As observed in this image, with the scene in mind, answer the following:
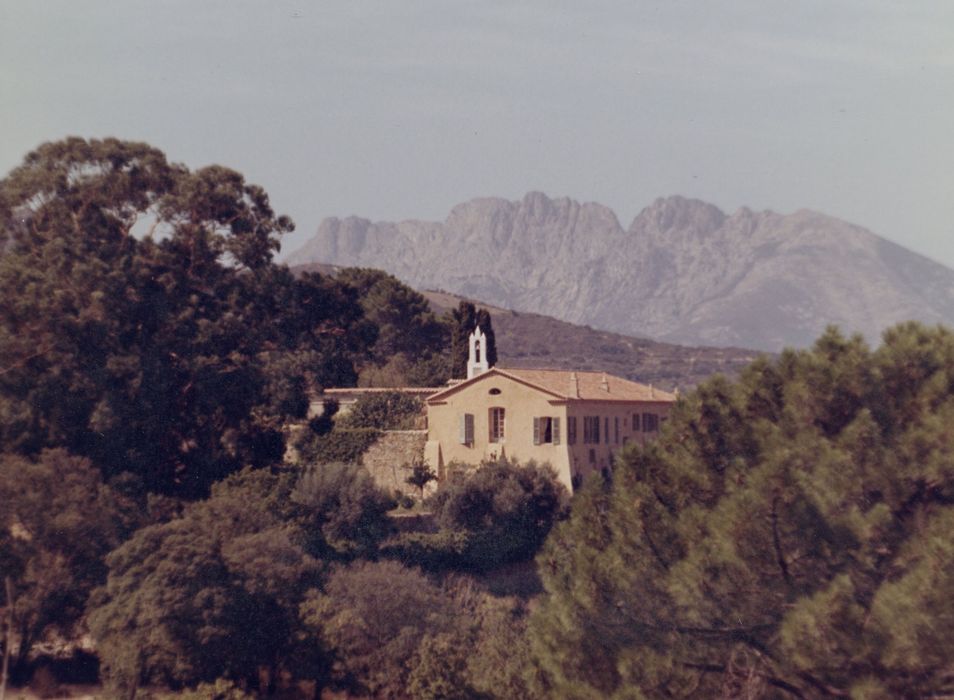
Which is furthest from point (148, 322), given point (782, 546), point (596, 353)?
point (596, 353)

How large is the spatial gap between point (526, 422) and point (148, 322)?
1194cm

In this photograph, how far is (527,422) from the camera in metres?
43.5

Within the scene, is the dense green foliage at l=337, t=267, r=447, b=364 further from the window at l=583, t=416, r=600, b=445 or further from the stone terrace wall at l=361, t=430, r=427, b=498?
the window at l=583, t=416, r=600, b=445

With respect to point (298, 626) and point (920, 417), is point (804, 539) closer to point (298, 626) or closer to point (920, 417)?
point (920, 417)

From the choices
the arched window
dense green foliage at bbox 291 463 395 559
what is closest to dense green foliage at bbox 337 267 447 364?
the arched window

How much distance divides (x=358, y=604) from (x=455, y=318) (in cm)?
3274

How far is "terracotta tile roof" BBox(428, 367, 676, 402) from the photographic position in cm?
4378

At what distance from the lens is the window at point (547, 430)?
43.1m

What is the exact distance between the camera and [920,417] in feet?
54.5

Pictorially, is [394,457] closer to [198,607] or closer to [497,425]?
[497,425]

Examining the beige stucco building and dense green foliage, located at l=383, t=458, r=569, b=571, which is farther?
the beige stucco building

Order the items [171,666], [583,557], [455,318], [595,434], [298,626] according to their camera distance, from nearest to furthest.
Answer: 1. [583,557]
2. [171,666]
3. [298,626]
4. [595,434]
5. [455,318]

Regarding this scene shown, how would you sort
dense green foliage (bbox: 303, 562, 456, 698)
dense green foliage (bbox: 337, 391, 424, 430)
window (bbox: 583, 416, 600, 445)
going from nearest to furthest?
1. dense green foliage (bbox: 303, 562, 456, 698)
2. window (bbox: 583, 416, 600, 445)
3. dense green foliage (bbox: 337, 391, 424, 430)

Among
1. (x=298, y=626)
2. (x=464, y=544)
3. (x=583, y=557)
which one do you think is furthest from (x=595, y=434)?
(x=583, y=557)
